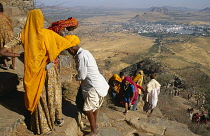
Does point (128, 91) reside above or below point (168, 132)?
above

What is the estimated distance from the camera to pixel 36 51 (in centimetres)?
232

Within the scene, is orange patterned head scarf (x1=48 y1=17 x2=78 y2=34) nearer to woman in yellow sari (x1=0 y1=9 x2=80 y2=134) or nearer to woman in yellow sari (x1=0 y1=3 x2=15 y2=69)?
woman in yellow sari (x1=0 y1=9 x2=80 y2=134)

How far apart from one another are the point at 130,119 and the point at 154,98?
167cm

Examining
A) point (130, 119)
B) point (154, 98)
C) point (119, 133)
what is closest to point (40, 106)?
point (119, 133)

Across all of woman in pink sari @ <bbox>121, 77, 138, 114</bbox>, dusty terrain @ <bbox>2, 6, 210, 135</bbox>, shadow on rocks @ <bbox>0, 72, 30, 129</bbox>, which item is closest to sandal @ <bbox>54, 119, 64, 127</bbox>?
shadow on rocks @ <bbox>0, 72, 30, 129</bbox>

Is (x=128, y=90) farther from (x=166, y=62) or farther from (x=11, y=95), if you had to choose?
(x=166, y=62)

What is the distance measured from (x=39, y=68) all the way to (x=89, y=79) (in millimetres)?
685

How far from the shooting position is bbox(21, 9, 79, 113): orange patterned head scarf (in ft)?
7.55

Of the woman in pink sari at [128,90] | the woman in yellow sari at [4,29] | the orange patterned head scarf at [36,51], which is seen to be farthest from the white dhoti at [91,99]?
the woman in pink sari at [128,90]

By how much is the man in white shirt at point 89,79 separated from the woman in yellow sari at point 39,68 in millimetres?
192

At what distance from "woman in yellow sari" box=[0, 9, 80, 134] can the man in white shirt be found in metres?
0.19

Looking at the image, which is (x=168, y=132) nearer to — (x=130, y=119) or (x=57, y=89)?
(x=130, y=119)

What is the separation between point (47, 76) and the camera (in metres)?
2.53

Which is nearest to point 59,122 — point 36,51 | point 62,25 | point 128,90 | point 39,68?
point 39,68
